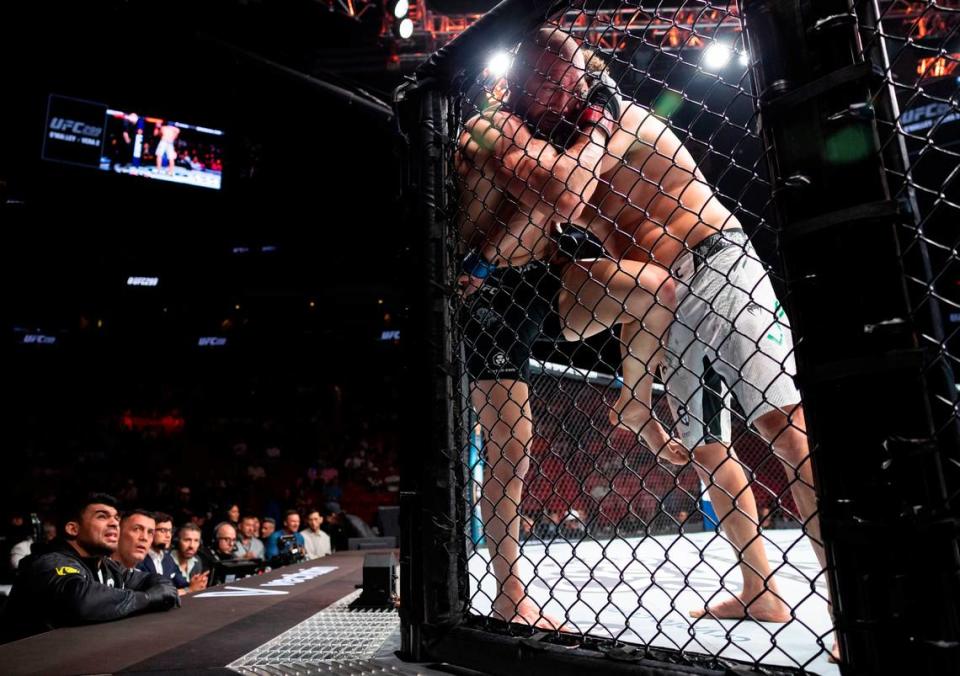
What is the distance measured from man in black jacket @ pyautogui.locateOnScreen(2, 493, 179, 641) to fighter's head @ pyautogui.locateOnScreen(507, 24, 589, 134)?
1904mm

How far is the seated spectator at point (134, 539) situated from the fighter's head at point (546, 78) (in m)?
3.58

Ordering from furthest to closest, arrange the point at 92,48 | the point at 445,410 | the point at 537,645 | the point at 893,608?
the point at 92,48
the point at 445,410
the point at 537,645
the point at 893,608

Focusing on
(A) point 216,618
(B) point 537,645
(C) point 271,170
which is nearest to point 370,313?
(C) point 271,170

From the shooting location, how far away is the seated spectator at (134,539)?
3701 millimetres

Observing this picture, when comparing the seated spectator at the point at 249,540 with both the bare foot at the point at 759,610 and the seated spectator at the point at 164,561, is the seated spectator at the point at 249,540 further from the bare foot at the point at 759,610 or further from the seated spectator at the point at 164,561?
the bare foot at the point at 759,610

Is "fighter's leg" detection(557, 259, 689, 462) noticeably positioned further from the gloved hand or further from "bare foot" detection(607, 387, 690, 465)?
the gloved hand

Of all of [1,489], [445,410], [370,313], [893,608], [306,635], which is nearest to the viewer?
[893,608]

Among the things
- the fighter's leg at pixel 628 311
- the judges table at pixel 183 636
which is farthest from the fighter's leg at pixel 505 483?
the judges table at pixel 183 636

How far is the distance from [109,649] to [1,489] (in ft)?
38.2

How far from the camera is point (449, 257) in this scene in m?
1.20

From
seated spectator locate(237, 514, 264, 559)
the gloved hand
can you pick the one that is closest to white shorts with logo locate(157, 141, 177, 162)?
seated spectator locate(237, 514, 264, 559)

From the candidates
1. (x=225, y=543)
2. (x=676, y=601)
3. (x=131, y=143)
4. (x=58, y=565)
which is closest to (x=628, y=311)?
(x=676, y=601)

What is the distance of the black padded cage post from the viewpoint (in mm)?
590

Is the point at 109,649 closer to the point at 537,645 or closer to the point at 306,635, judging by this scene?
the point at 306,635
